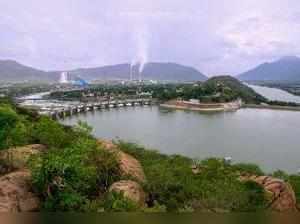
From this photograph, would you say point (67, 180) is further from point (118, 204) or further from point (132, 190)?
point (118, 204)

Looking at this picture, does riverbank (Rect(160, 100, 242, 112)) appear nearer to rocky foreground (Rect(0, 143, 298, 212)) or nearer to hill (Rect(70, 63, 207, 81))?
rocky foreground (Rect(0, 143, 298, 212))

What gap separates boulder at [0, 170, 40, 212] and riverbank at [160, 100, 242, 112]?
81.4 feet

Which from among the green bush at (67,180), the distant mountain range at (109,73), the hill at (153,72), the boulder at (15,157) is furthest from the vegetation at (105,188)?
the hill at (153,72)

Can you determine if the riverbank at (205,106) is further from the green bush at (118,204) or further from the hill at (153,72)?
the hill at (153,72)

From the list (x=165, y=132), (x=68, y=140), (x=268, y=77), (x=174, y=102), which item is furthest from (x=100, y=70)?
(x=68, y=140)

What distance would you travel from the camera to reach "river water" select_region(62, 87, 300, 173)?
11766 mm

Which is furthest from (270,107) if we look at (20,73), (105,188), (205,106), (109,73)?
(109,73)

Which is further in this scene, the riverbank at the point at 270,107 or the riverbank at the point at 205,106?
the riverbank at the point at 205,106

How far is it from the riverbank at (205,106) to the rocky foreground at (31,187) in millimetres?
23730

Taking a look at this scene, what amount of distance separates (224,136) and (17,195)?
13.7m

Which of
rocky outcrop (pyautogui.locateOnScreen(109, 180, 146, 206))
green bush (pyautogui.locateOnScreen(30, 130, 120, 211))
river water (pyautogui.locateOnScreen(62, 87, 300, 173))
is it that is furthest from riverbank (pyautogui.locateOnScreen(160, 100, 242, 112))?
rocky outcrop (pyautogui.locateOnScreen(109, 180, 146, 206))

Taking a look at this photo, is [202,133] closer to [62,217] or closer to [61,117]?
[61,117]

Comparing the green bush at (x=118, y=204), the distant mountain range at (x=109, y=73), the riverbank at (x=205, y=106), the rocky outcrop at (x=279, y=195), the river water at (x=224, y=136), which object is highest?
the distant mountain range at (x=109, y=73)

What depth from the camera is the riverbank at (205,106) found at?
27969mm
